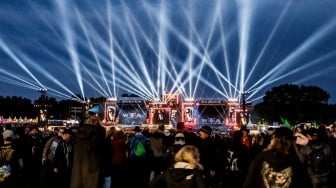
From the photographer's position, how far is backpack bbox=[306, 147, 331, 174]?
35.9 feet

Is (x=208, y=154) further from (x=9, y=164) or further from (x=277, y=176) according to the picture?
(x=277, y=176)

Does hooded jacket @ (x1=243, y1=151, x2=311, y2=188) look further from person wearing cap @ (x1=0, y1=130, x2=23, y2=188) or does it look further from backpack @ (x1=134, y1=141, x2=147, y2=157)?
backpack @ (x1=134, y1=141, x2=147, y2=157)

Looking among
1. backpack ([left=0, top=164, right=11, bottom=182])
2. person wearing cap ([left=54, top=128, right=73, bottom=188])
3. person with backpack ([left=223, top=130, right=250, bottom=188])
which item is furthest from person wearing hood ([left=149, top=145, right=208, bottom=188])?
person wearing cap ([left=54, top=128, right=73, bottom=188])

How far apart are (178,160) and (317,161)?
199 inches

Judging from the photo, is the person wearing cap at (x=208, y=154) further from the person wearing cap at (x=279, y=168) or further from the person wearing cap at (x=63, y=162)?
the person wearing cap at (x=279, y=168)

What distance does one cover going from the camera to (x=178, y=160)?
6629 millimetres

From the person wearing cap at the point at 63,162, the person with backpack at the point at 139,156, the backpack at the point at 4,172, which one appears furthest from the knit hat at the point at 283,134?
the person with backpack at the point at 139,156

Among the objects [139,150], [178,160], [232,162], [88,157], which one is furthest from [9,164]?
[139,150]

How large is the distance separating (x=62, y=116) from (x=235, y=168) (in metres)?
144

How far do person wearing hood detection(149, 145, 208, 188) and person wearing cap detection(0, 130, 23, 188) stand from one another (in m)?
4.34

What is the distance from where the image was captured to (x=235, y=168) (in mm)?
12281

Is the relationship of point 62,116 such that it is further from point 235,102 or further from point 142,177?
point 142,177

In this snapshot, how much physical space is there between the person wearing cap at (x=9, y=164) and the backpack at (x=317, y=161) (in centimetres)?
532

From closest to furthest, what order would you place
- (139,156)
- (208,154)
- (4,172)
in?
(4,172), (208,154), (139,156)
